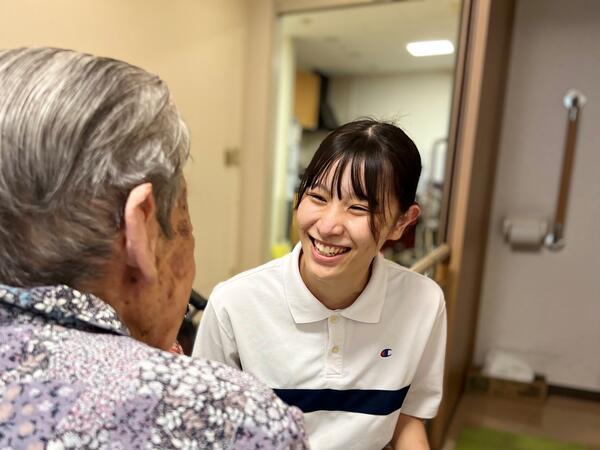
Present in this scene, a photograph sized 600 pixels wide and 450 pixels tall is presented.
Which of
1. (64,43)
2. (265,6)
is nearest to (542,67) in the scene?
(265,6)

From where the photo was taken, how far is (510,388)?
2.68m

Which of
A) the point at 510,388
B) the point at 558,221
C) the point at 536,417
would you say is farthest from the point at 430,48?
the point at 536,417

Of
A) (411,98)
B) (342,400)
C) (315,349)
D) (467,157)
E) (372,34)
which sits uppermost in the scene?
(372,34)

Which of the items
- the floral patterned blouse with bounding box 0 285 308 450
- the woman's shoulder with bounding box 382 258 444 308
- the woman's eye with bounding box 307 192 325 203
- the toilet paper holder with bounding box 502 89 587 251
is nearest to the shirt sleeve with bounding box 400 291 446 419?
the woman's shoulder with bounding box 382 258 444 308

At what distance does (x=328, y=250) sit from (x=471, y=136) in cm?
126

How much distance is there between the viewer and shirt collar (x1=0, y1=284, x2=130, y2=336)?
17.1 inches

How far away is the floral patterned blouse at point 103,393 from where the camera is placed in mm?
397

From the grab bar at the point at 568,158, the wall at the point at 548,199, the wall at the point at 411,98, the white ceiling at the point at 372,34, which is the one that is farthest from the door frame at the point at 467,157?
the wall at the point at 411,98

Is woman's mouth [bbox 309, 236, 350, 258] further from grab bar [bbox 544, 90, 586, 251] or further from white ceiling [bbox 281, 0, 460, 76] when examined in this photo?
grab bar [bbox 544, 90, 586, 251]

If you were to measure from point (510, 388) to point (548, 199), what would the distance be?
44.0 inches

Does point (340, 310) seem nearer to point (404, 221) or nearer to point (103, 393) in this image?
point (404, 221)

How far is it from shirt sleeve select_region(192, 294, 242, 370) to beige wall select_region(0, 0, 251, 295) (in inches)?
30.3

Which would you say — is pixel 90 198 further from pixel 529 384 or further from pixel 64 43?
pixel 529 384

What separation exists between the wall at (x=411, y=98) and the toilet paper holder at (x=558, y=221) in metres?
2.72
